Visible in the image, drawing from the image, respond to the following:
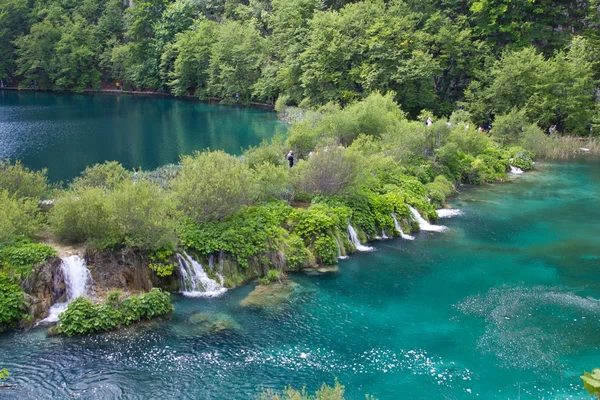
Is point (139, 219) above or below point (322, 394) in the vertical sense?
above

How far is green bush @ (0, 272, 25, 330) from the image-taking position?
1652 centimetres

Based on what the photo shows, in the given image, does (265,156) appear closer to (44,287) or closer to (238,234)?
→ (238,234)

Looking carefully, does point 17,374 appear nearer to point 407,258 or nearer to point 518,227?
point 407,258

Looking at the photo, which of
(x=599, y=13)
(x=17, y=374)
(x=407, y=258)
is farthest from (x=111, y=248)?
(x=599, y=13)

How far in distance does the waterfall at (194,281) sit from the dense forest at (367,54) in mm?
31710

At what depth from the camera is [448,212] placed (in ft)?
102

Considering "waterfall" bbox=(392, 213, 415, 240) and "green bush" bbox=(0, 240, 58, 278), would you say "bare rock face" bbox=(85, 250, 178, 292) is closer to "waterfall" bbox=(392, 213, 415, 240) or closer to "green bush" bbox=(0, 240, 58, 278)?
"green bush" bbox=(0, 240, 58, 278)

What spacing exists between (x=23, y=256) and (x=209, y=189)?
7.17 metres

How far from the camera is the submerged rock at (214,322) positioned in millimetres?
17469

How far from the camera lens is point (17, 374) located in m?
14.5

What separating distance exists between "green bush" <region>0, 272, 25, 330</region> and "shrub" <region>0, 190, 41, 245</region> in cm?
169

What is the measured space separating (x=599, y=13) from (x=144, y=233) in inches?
2267

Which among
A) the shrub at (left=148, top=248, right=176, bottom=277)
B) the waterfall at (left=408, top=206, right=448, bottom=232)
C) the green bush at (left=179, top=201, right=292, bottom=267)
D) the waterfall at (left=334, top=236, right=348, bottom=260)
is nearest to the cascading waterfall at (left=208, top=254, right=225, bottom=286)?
the green bush at (left=179, top=201, right=292, bottom=267)

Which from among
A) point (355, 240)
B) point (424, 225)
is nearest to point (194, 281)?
point (355, 240)
